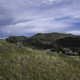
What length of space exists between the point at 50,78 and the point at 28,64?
94.0 inches

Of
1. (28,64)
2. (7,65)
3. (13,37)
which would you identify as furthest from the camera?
(13,37)

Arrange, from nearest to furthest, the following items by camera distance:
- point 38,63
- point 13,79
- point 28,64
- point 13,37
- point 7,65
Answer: point 13,79
point 7,65
point 28,64
point 38,63
point 13,37

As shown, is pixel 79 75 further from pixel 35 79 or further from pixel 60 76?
pixel 35 79

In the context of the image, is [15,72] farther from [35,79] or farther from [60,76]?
[60,76]

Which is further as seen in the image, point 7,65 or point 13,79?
point 7,65

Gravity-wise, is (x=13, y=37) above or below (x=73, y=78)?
above

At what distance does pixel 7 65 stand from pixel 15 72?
124 centimetres

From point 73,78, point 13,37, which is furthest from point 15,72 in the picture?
point 13,37

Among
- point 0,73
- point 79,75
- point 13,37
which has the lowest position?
point 79,75

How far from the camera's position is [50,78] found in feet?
22.2

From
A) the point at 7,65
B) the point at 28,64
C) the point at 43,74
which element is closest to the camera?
the point at 43,74

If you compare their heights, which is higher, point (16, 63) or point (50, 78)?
point (16, 63)

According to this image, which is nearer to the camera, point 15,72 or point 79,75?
point 15,72

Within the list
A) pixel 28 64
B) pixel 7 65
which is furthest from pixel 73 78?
pixel 7 65
